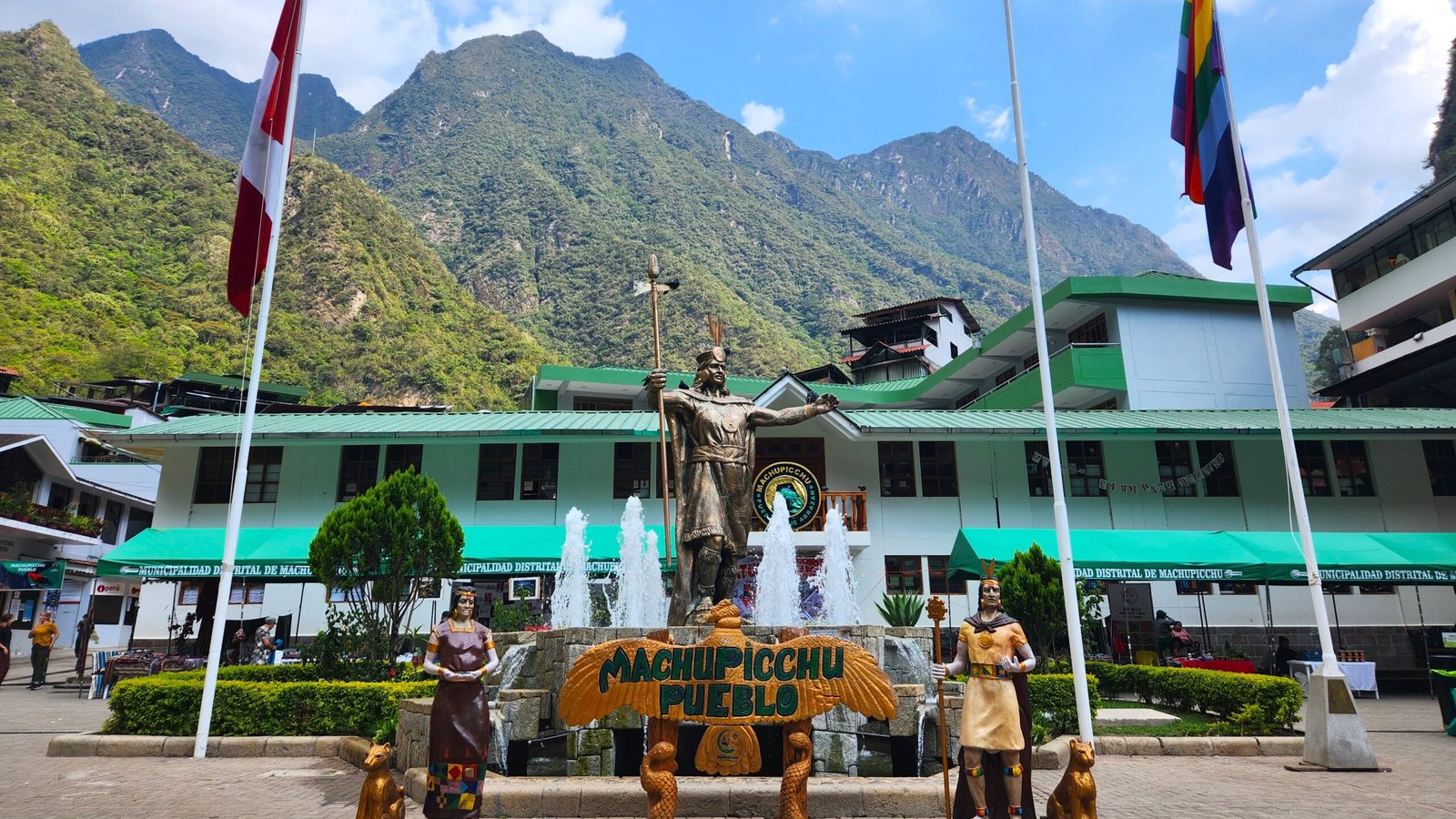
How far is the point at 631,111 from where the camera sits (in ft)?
493

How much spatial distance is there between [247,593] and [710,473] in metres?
18.6

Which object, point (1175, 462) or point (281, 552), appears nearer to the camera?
point (281, 552)

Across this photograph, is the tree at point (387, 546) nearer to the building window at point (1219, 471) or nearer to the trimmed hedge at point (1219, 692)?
the trimmed hedge at point (1219, 692)

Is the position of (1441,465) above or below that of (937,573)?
above

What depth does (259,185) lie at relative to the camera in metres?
11.3

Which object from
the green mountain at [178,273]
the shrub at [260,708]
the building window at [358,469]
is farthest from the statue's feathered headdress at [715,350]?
the green mountain at [178,273]

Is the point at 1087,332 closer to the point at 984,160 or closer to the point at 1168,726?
the point at 1168,726

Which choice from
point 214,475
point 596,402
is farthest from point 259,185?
point 596,402

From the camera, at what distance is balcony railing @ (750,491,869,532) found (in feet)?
67.5

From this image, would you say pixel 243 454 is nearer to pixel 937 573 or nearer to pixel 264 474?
pixel 264 474

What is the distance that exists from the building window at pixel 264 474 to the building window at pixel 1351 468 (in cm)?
2704

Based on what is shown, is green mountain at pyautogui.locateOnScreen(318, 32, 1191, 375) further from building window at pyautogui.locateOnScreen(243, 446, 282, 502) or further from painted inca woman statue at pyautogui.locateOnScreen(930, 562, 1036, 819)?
painted inca woman statue at pyautogui.locateOnScreen(930, 562, 1036, 819)

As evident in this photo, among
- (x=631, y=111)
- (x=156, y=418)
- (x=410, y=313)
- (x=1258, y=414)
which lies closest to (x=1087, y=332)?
(x=1258, y=414)

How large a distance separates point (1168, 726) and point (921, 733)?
5.23 m
